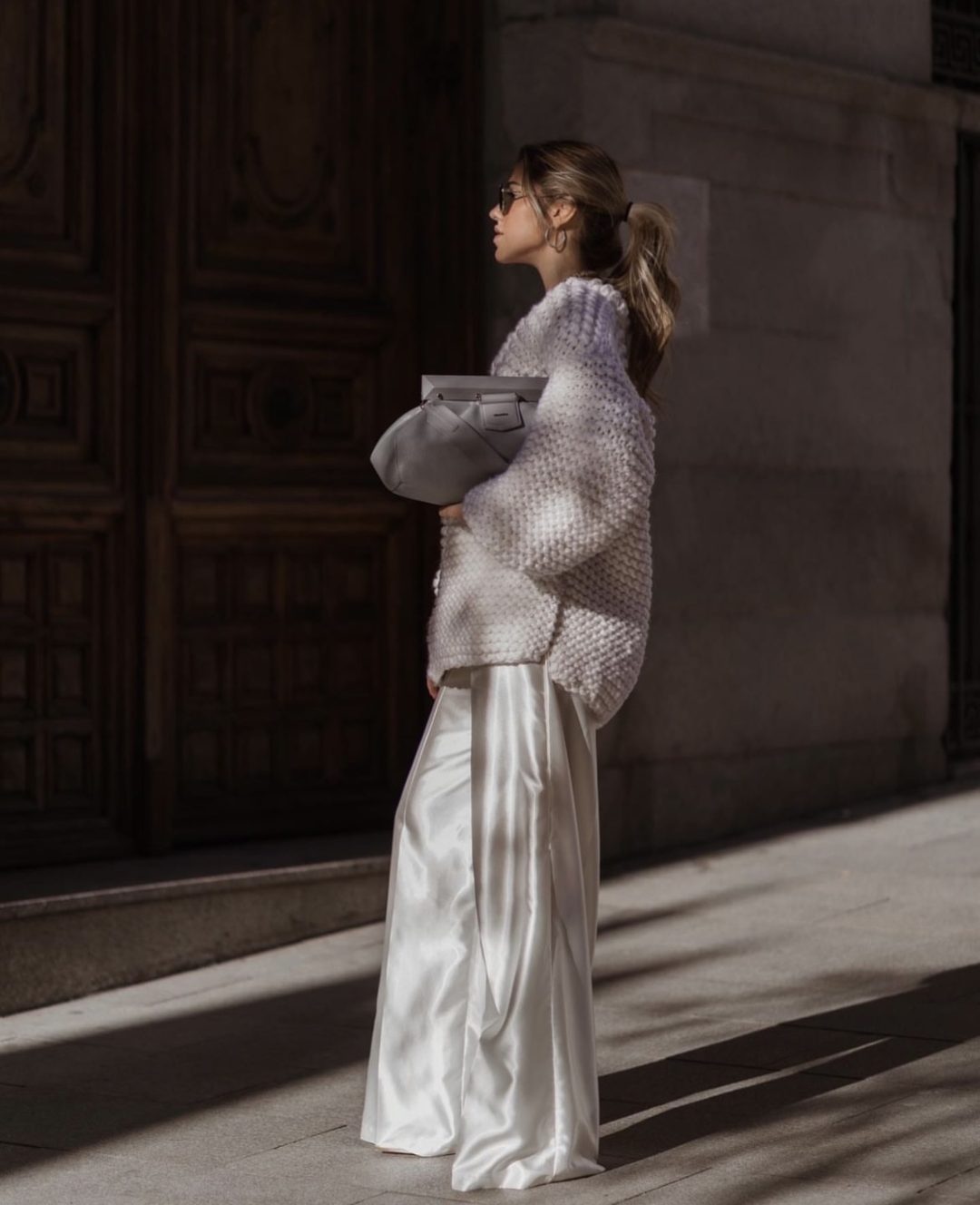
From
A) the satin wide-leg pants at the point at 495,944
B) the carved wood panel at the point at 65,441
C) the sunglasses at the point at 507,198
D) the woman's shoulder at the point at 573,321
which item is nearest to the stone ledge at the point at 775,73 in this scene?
the carved wood panel at the point at 65,441

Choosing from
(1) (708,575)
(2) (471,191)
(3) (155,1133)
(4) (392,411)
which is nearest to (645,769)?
(1) (708,575)

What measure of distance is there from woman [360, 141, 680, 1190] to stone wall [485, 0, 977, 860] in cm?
351

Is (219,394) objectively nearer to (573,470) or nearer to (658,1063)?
(658,1063)

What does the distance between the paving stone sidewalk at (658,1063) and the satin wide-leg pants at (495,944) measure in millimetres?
93

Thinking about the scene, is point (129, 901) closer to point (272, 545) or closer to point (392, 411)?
Result: point (272, 545)

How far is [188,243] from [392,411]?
103 centimetres

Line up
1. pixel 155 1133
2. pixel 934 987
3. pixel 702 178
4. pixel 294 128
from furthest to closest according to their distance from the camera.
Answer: pixel 702 178
pixel 294 128
pixel 934 987
pixel 155 1133

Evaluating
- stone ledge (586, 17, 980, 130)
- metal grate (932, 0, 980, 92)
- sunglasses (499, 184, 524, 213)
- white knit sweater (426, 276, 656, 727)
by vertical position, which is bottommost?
white knit sweater (426, 276, 656, 727)

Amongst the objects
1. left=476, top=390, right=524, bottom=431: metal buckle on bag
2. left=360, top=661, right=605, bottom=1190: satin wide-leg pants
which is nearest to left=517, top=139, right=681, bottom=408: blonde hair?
left=476, top=390, right=524, bottom=431: metal buckle on bag

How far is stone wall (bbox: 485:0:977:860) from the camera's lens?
845 cm

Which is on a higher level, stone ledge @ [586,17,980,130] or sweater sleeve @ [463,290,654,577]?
stone ledge @ [586,17,980,130]

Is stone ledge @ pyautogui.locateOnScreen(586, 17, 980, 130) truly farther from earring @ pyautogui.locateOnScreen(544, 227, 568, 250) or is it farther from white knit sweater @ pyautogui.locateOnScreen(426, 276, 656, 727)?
white knit sweater @ pyautogui.locateOnScreen(426, 276, 656, 727)

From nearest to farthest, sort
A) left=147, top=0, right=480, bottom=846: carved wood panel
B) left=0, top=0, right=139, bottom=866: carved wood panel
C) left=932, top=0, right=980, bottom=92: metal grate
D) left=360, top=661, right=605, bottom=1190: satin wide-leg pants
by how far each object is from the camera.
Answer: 1. left=360, top=661, right=605, bottom=1190: satin wide-leg pants
2. left=0, top=0, right=139, bottom=866: carved wood panel
3. left=147, top=0, right=480, bottom=846: carved wood panel
4. left=932, top=0, right=980, bottom=92: metal grate

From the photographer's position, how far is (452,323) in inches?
331
